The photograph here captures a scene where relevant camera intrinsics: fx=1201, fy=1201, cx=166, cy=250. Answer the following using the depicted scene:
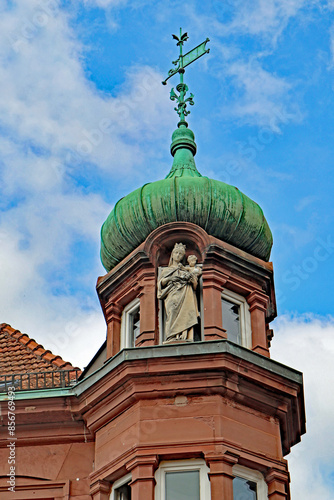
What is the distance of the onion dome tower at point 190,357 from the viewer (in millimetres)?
17469

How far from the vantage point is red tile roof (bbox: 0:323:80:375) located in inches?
823

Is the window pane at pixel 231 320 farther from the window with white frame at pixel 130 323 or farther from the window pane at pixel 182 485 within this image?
the window pane at pixel 182 485

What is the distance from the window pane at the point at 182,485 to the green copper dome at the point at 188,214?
14.6ft

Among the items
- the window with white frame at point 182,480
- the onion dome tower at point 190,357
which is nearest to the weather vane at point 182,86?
the onion dome tower at point 190,357

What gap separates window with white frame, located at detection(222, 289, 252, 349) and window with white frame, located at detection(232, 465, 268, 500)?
2.43 metres

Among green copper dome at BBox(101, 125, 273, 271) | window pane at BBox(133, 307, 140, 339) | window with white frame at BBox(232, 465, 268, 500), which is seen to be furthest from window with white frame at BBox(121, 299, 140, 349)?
window with white frame at BBox(232, 465, 268, 500)

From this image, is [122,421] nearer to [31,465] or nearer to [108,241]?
[31,465]

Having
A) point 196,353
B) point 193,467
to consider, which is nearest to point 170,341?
point 196,353

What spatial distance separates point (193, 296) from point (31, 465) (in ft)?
12.1

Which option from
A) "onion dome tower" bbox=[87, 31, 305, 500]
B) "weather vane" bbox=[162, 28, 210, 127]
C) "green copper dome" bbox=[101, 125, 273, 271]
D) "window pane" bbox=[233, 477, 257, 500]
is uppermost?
"weather vane" bbox=[162, 28, 210, 127]

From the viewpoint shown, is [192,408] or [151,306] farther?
[151,306]

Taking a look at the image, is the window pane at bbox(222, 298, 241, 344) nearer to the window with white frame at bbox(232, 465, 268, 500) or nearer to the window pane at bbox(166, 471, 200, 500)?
the window with white frame at bbox(232, 465, 268, 500)

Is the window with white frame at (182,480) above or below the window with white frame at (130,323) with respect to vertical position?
below

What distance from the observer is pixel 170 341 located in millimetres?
18703
